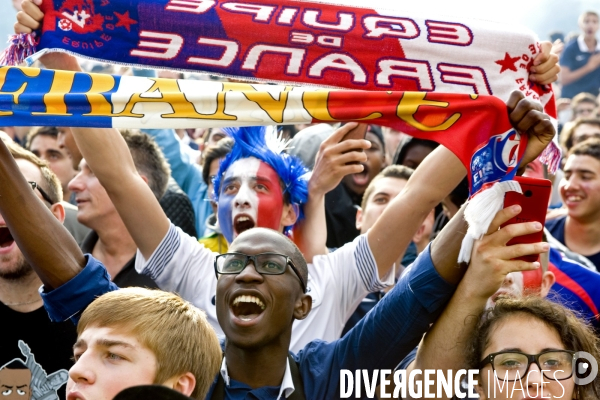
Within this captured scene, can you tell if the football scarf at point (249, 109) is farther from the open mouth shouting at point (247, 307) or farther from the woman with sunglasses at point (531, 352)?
the open mouth shouting at point (247, 307)

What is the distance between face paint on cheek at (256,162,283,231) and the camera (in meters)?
3.89

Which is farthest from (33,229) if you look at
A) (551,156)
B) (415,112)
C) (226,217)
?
(551,156)

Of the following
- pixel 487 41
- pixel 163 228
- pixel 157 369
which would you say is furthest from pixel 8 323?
pixel 487 41

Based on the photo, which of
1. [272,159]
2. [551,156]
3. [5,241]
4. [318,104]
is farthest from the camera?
[272,159]

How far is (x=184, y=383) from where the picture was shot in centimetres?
253

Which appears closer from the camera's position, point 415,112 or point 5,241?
point 415,112

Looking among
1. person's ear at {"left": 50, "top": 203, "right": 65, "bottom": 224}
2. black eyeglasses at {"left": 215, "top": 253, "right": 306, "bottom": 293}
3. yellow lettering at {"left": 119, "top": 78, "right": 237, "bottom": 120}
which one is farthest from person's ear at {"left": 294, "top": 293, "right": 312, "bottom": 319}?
person's ear at {"left": 50, "top": 203, "right": 65, "bottom": 224}

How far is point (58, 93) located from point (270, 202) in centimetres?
132

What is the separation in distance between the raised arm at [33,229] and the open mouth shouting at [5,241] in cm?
51

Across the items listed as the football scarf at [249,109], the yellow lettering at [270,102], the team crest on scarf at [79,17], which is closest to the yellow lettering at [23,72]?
the football scarf at [249,109]

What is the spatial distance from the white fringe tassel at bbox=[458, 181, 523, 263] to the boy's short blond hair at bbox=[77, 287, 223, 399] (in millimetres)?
820

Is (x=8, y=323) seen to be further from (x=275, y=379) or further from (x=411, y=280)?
(x=411, y=280)

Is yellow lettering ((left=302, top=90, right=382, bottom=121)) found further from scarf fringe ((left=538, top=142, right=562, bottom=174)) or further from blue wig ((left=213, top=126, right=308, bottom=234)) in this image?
blue wig ((left=213, top=126, right=308, bottom=234))

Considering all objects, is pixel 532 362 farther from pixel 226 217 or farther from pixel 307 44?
pixel 226 217
